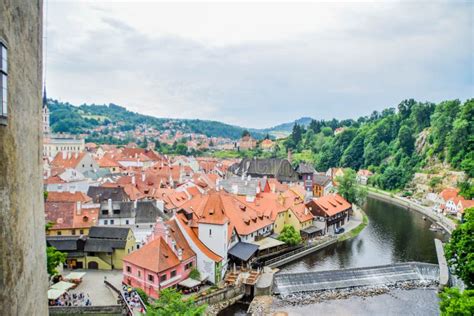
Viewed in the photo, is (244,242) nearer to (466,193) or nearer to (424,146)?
(466,193)

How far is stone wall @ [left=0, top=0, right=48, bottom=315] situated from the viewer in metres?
4.84

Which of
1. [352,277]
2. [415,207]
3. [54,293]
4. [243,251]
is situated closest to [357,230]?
[352,277]

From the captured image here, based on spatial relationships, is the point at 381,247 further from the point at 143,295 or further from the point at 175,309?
the point at 175,309

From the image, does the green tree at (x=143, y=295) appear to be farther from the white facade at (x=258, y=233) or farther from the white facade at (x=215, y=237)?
the white facade at (x=258, y=233)

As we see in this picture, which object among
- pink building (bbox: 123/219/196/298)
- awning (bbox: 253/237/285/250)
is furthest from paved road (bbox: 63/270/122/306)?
awning (bbox: 253/237/285/250)

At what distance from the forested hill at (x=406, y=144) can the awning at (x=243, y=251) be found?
2222 inches

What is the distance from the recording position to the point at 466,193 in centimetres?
6675

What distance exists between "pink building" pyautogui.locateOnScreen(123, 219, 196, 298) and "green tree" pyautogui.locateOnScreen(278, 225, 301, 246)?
1426 cm

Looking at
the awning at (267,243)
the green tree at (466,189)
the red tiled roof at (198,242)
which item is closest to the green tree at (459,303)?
the red tiled roof at (198,242)

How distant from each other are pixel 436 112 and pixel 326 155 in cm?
3622

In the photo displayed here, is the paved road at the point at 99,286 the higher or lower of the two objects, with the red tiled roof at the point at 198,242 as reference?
lower

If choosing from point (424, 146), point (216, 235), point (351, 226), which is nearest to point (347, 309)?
point (216, 235)

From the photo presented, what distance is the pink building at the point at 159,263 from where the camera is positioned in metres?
28.8

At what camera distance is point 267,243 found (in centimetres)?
4153
